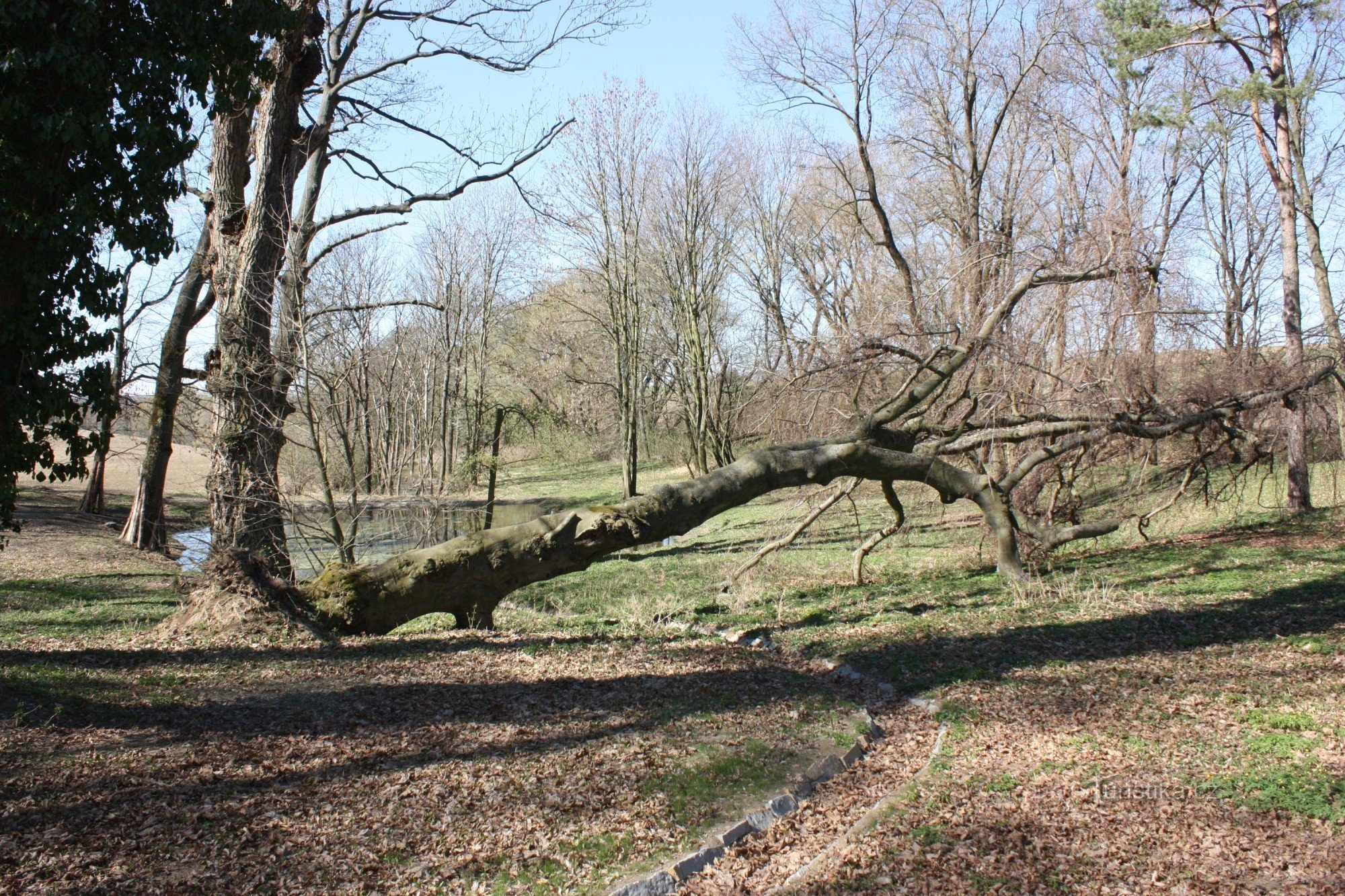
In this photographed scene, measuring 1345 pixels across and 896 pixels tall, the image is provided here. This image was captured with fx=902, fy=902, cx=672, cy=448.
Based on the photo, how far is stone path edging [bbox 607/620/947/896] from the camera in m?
4.03

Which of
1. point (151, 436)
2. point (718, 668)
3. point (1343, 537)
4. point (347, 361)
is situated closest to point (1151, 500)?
point (1343, 537)

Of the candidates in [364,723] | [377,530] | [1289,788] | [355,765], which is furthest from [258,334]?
[377,530]

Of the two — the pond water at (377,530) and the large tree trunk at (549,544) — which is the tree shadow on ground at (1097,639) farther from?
the pond water at (377,530)

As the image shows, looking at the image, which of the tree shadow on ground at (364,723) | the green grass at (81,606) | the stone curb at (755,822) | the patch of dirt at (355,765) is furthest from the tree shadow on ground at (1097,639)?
the green grass at (81,606)

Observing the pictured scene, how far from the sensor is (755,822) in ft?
15.3

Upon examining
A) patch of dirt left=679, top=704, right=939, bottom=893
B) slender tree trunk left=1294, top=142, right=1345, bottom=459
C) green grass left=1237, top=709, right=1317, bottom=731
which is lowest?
patch of dirt left=679, top=704, right=939, bottom=893

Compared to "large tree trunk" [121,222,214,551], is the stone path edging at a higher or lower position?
lower

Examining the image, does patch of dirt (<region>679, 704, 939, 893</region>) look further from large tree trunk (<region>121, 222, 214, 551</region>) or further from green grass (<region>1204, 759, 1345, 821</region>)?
large tree trunk (<region>121, 222, 214, 551</region>)

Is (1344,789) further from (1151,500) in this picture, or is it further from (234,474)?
(1151,500)

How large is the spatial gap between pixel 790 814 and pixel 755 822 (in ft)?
0.91

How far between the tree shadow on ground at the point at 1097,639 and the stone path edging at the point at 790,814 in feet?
2.72

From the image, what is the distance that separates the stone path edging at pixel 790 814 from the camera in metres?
4.03

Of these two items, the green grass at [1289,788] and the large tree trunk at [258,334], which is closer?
the green grass at [1289,788]

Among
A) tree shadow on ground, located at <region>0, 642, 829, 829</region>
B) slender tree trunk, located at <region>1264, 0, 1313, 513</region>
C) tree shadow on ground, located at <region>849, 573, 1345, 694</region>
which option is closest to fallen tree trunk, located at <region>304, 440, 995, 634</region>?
tree shadow on ground, located at <region>0, 642, 829, 829</region>
